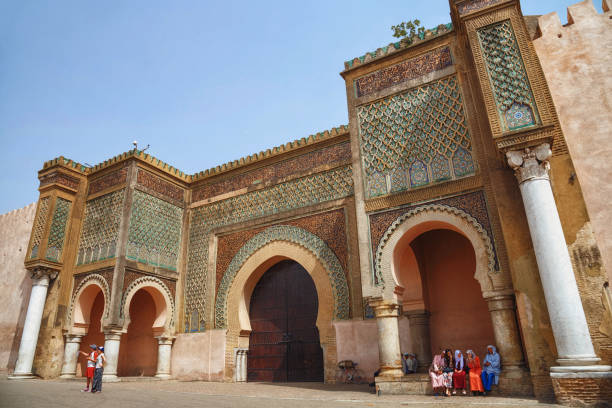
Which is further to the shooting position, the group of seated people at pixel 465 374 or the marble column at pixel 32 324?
the marble column at pixel 32 324

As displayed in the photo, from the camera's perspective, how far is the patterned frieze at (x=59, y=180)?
34.5 feet

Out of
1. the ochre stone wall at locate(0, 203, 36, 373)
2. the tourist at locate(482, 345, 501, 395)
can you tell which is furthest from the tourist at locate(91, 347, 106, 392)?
the ochre stone wall at locate(0, 203, 36, 373)

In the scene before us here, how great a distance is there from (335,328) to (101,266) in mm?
5618

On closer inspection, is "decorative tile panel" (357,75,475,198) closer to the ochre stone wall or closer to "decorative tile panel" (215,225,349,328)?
"decorative tile panel" (215,225,349,328)

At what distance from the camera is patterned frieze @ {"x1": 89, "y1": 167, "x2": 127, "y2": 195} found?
10.2m

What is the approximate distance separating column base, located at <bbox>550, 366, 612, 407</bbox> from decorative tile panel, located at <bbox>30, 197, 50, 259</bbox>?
Result: 35.1 feet

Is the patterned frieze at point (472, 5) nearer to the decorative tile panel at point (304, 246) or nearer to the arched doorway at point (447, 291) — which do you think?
the arched doorway at point (447, 291)

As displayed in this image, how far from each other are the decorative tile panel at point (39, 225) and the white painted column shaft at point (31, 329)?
2.31ft

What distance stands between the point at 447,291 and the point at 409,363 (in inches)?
66.8

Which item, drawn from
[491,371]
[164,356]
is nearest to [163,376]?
[164,356]

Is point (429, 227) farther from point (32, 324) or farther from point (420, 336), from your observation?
point (32, 324)

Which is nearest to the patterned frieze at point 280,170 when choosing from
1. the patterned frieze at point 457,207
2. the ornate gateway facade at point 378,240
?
the ornate gateway facade at point 378,240

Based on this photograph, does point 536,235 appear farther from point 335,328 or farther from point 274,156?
point 274,156

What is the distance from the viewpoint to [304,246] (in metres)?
8.73
